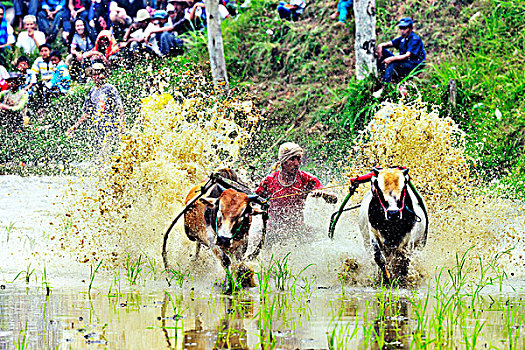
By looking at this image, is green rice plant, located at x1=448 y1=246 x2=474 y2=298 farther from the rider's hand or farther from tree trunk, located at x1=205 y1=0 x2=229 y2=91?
tree trunk, located at x1=205 y1=0 x2=229 y2=91

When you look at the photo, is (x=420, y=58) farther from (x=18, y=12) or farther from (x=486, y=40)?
(x=18, y=12)

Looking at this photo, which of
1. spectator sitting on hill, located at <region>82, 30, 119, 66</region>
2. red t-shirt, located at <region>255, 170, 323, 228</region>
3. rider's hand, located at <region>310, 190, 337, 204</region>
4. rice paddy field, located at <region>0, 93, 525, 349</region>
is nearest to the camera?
rice paddy field, located at <region>0, 93, 525, 349</region>

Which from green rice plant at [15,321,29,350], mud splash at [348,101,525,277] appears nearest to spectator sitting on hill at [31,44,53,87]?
mud splash at [348,101,525,277]

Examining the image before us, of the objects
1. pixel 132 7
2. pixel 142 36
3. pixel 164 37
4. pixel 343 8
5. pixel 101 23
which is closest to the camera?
pixel 343 8

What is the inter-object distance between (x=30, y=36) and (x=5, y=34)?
2.72 ft

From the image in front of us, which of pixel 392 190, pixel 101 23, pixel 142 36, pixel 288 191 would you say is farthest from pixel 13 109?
pixel 392 190

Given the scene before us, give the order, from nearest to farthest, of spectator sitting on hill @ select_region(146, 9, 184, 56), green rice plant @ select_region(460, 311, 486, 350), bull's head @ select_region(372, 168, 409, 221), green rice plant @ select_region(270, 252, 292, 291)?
green rice plant @ select_region(460, 311, 486, 350)
bull's head @ select_region(372, 168, 409, 221)
green rice plant @ select_region(270, 252, 292, 291)
spectator sitting on hill @ select_region(146, 9, 184, 56)

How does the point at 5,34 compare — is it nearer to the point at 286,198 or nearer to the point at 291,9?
the point at 291,9

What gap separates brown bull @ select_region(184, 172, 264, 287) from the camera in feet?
23.4

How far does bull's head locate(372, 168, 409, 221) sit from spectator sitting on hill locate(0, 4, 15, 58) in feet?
52.4

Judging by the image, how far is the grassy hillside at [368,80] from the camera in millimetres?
14844

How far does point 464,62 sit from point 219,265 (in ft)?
33.2

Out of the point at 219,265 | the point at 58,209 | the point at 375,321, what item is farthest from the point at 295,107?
the point at 375,321

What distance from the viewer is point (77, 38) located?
63.0ft
